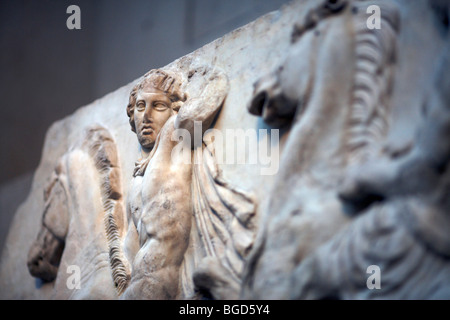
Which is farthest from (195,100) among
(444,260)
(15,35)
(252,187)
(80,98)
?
(15,35)

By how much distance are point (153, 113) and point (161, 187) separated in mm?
464

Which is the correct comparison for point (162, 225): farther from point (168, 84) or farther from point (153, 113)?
point (168, 84)

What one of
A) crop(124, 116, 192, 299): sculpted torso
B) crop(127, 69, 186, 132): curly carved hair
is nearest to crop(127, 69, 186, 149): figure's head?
crop(127, 69, 186, 132): curly carved hair

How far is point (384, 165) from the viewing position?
5.98 feet

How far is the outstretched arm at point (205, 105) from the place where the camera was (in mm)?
2680

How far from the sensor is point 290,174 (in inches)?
82.6

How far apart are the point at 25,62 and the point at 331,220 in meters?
4.58

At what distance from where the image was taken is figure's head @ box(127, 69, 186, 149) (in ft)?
9.67

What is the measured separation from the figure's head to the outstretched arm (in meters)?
0.22

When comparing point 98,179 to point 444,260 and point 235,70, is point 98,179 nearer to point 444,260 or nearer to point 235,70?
point 235,70

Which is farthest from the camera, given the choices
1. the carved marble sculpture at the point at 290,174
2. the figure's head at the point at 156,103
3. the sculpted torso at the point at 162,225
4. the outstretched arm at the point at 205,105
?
the figure's head at the point at 156,103

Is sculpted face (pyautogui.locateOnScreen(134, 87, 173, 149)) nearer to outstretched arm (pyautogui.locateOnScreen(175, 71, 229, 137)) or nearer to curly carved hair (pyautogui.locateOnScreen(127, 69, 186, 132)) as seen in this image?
curly carved hair (pyautogui.locateOnScreen(127, 69, 186, 132))

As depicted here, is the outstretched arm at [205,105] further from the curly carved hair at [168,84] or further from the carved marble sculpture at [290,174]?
the curly carved hair at [168,84]

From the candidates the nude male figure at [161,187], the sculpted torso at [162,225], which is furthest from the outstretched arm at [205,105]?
the sculpted torso at [162,225]
